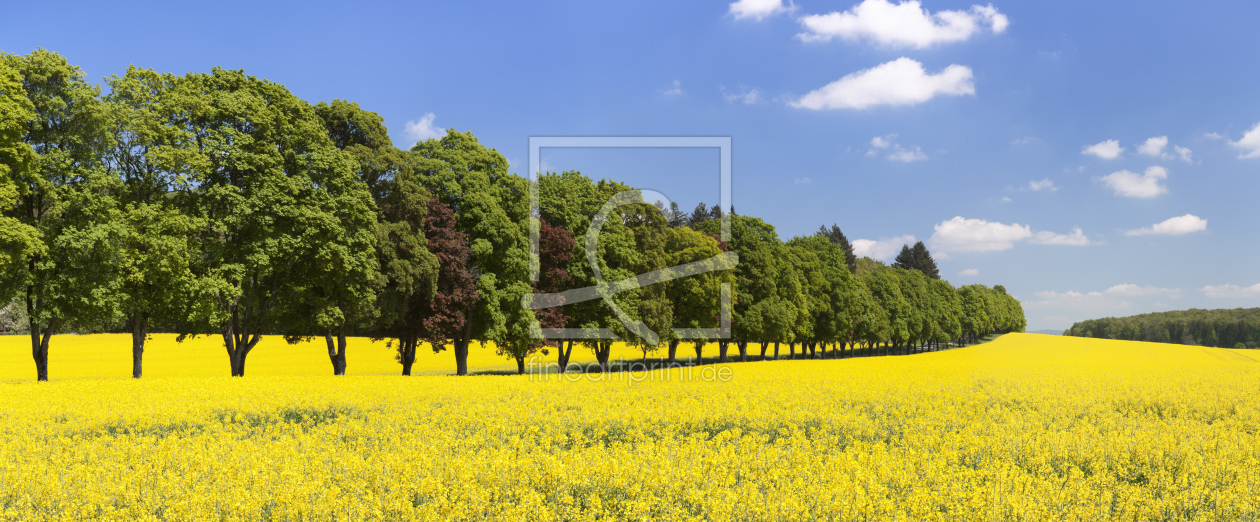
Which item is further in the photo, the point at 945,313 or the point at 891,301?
the point at 945,313

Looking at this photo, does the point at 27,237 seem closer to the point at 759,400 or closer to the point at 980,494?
the point at 759,400

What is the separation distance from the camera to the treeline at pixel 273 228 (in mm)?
26359

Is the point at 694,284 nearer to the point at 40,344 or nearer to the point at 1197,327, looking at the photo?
the point at 40,344

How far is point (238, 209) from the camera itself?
92.8ft

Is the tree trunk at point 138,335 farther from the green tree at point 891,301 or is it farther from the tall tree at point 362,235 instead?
the green tree at point 891,301

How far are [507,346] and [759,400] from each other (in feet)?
73.0

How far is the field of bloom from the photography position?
27.5 ft

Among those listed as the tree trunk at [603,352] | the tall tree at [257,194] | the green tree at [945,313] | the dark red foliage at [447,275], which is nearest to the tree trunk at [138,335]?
the tall tree at [257,194]

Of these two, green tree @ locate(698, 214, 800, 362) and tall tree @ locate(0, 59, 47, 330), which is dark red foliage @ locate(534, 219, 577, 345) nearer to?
green tree @ locate(698, 214, 800, 362)

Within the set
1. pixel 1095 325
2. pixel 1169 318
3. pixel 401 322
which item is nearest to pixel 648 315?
pixel 401 322

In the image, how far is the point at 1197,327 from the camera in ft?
471

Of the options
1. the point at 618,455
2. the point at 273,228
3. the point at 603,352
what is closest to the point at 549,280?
the point at 603,352

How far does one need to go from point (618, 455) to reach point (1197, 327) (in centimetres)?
18268

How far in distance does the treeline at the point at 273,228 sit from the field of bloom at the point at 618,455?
7063mm
